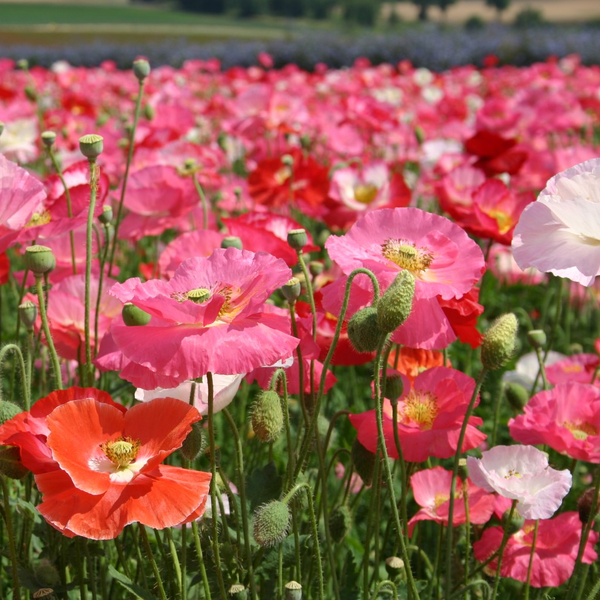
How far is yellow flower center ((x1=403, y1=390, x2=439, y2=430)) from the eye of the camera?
139 cm

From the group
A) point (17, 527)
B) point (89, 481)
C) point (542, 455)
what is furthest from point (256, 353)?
point (17, 527)

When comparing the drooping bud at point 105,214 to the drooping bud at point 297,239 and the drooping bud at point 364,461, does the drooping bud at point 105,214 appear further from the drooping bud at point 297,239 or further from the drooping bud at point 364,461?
the drooping bud at point 364,461

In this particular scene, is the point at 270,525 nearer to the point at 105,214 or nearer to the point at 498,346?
the point at 498,346

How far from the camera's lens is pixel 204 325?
3.45 ft

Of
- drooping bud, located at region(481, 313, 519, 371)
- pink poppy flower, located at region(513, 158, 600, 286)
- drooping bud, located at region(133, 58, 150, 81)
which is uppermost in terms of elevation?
drooping bud, located at region(133, 58, 150, 81)

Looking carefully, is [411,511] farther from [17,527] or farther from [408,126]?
→ [408,126]

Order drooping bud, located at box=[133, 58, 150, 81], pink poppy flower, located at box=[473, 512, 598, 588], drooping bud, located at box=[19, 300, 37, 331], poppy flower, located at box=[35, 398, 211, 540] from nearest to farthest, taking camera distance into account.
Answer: poppy flower, located at box=[35, 398, 211, 540] < drooping bud, located at box=[19, 300, 37, 331] < pink poppy flower, located at box=[473, 512, 598, 588] < drooping bud, located at box=[133, 58, 150, 81]

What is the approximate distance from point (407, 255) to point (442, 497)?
0.53 m

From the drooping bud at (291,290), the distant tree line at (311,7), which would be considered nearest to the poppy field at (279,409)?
the drooping bud at (291,290)

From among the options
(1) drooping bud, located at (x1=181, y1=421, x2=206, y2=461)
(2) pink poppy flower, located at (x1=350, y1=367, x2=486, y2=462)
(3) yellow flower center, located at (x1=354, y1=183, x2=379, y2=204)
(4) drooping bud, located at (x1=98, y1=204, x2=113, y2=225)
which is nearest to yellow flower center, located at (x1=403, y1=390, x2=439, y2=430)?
(2) pink poppy flower, located at (x1=350, y1=367, x2=486, y2=462)

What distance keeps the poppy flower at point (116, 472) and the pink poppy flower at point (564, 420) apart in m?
0.65

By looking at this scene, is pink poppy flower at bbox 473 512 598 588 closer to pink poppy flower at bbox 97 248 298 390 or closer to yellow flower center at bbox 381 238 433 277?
yellow flower center at bbox 381 238 433 277

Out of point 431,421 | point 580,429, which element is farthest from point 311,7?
point 431,421

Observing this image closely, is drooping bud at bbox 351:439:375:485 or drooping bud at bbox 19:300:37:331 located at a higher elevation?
drooping bud at bbox 19:300:37:331
